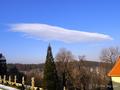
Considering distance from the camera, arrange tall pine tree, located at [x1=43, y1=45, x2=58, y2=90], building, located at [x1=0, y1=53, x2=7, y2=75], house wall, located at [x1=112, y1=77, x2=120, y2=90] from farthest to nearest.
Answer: building, located at [x1=0, y1=53, x2=7, y2=75] < house wall, located at [x1=112, y1=77, x2=120, y2=90] < tall pine tree, located at [x1=43, y1=45, x2=58, y2=90]

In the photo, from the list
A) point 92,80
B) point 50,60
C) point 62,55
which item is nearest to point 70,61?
point 62,55

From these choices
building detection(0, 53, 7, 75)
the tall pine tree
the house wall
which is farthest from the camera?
building detection(0, 53, 7, 75)

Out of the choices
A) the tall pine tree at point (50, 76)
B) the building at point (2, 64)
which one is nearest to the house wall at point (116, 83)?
the tall pine tree at point (50, 76)

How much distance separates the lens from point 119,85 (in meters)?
42.5

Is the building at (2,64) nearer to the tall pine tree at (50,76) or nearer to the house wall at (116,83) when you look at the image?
the tall pine tree at (50,76)

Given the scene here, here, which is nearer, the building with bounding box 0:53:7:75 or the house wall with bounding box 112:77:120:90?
the house wall with bounding box 112:77:120:90

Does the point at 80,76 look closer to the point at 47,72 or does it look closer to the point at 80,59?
the point at 80,59

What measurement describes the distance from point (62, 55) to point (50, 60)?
2653 cm

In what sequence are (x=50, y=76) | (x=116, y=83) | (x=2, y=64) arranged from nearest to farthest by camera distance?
1. (x=116, y=83)
2. (x=50, y=76)
3. (x=2, y=64)

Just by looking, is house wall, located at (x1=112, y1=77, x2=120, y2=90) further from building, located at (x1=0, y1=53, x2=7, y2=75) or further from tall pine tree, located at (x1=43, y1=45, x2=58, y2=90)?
building, located at (x1=0, y1=53, x2=7, y2=75)

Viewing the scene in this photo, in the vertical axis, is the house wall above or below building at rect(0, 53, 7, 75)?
below

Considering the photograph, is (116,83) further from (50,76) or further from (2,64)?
(2,64)

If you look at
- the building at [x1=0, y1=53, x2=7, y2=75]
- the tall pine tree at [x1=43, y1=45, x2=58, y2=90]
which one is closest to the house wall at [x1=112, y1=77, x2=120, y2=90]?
the tall pine tree at [x1=43, y1=45, x2=58, y2=90]

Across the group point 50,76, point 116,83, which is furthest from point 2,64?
point 116,83
